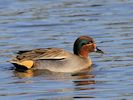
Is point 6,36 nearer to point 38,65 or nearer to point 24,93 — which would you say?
point 38,65

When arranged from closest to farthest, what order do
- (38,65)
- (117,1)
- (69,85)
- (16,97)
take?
(16,97) → (69,85) → (38,65) → (117,1)

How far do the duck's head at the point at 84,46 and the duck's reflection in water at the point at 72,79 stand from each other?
891 millimetres

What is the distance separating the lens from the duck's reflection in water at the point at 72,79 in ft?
46.0

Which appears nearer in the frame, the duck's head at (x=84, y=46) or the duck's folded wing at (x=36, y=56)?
the duck's folded wing at (x=36, y=56)

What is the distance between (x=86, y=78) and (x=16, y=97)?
8.43ft

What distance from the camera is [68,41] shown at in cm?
1961

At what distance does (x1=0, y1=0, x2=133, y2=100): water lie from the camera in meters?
14.1

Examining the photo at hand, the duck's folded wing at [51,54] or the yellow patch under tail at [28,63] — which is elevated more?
the duck's folded wing at [51,54]

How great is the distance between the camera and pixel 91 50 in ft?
57.9

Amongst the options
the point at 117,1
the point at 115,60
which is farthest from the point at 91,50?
the point at 117,1

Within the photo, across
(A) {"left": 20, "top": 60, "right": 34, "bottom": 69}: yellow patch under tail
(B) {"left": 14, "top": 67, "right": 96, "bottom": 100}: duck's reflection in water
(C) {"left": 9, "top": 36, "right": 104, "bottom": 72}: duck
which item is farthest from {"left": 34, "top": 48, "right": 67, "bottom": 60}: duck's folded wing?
(B) {"left": 14, "top": 67, "right": 96, "bottom": 100}: duck's reflection in water

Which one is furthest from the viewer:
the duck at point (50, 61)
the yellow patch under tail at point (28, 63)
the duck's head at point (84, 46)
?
the duck's head at point (84, 46)

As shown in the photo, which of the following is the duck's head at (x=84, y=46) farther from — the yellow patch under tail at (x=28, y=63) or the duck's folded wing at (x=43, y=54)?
the yellow patch under tail at (x=28, y=63)

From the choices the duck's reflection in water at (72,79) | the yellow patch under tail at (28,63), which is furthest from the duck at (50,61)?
the duck's reflection in water at (72,79)
